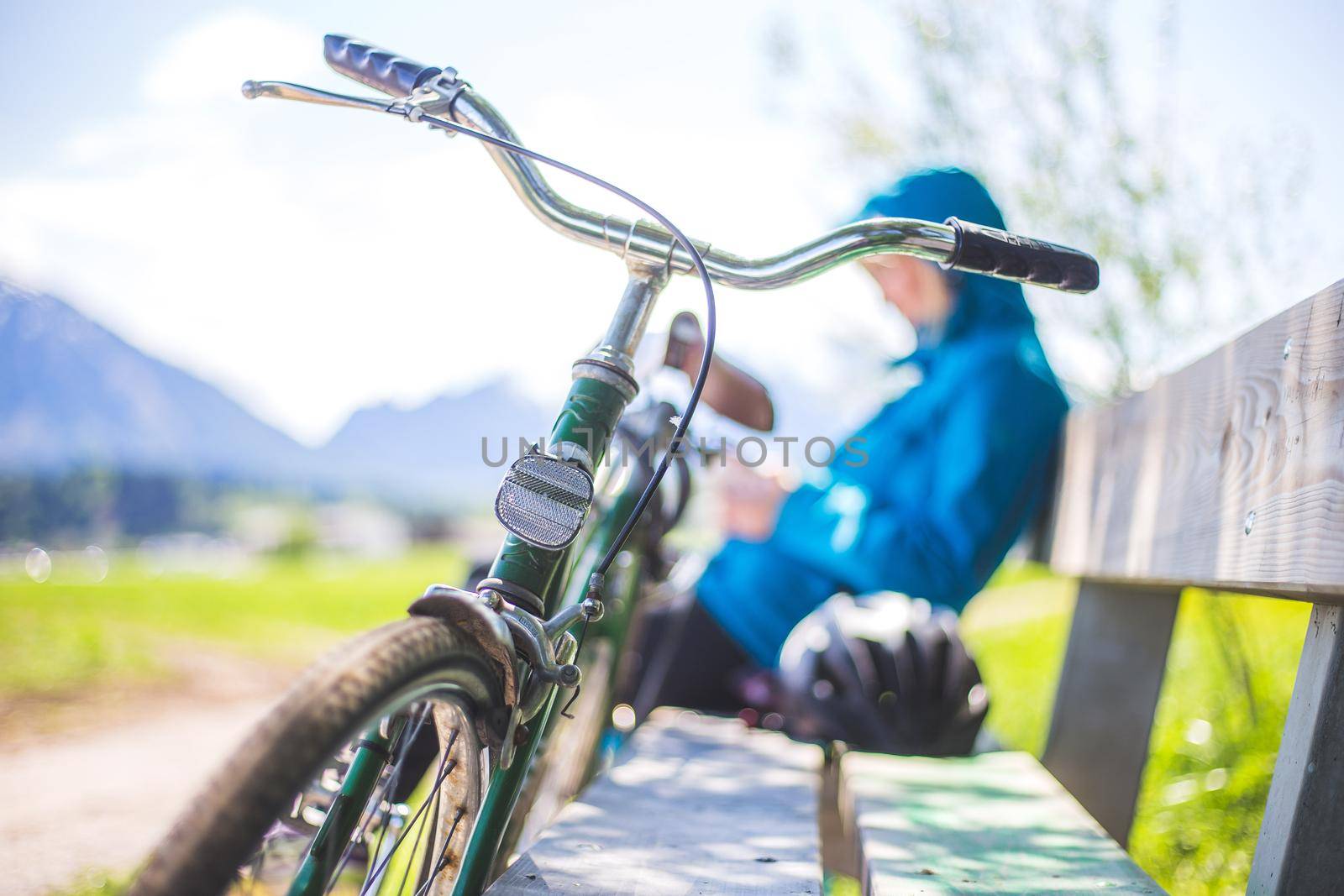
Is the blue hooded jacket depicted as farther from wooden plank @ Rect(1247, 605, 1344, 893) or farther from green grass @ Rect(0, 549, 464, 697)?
green grass @ Rect(0, 549, 464, 697)

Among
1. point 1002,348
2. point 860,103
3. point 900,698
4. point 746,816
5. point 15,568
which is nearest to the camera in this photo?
point 746,816

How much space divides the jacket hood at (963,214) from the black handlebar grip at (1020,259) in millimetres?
911

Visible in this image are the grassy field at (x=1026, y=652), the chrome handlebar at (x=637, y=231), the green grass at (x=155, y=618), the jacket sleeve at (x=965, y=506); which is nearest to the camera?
the chrome handlebar at (x=637, y=231)

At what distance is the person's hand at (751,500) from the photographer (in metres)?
2.37

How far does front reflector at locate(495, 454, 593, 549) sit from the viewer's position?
95 cm

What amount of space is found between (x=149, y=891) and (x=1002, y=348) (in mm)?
1822

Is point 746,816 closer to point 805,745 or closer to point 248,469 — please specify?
point 805,745

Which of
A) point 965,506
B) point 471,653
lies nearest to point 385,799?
point 471,653

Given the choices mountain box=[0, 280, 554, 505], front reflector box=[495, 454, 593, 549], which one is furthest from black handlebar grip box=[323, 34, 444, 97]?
mountain box=[0, 280, 554, 505]

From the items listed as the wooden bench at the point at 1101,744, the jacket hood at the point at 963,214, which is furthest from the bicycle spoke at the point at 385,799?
the jacket hood at the point at 963,214

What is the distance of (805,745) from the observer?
1850 mm

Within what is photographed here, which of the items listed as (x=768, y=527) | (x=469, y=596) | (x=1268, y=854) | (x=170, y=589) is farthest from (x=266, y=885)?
(x=170, y=589)

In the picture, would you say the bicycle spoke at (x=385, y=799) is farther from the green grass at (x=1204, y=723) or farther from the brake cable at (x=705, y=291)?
the green grass at (x=1204, y=723)

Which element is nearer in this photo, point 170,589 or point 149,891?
point 149,891
